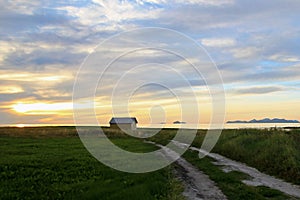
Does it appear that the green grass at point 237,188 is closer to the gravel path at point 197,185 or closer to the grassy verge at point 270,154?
the gravel path at point 197,185

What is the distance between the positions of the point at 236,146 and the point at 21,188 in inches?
818

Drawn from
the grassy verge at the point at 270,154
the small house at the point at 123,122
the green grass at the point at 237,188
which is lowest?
the green grass at the point at 237,188

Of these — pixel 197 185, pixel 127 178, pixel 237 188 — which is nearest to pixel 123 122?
pixel 127 178

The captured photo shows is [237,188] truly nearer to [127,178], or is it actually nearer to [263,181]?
[263,181]

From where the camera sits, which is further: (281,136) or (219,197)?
(281,136)

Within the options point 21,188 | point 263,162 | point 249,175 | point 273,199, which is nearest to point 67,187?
point 21,188

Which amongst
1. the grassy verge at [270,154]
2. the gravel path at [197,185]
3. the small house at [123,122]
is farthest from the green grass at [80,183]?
the small house at [123,122]

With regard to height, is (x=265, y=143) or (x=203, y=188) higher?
(x=265, y=143)

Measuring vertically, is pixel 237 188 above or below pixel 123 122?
below

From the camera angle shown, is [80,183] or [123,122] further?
[123,122]

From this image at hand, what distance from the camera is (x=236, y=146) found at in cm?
3234

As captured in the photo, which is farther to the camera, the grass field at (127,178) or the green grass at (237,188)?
the green grass at (237,188)

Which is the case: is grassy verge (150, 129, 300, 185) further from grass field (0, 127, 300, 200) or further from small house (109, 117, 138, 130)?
small house (109, 117, 138, 130)

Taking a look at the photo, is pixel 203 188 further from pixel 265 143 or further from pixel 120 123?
pixel 120 123
